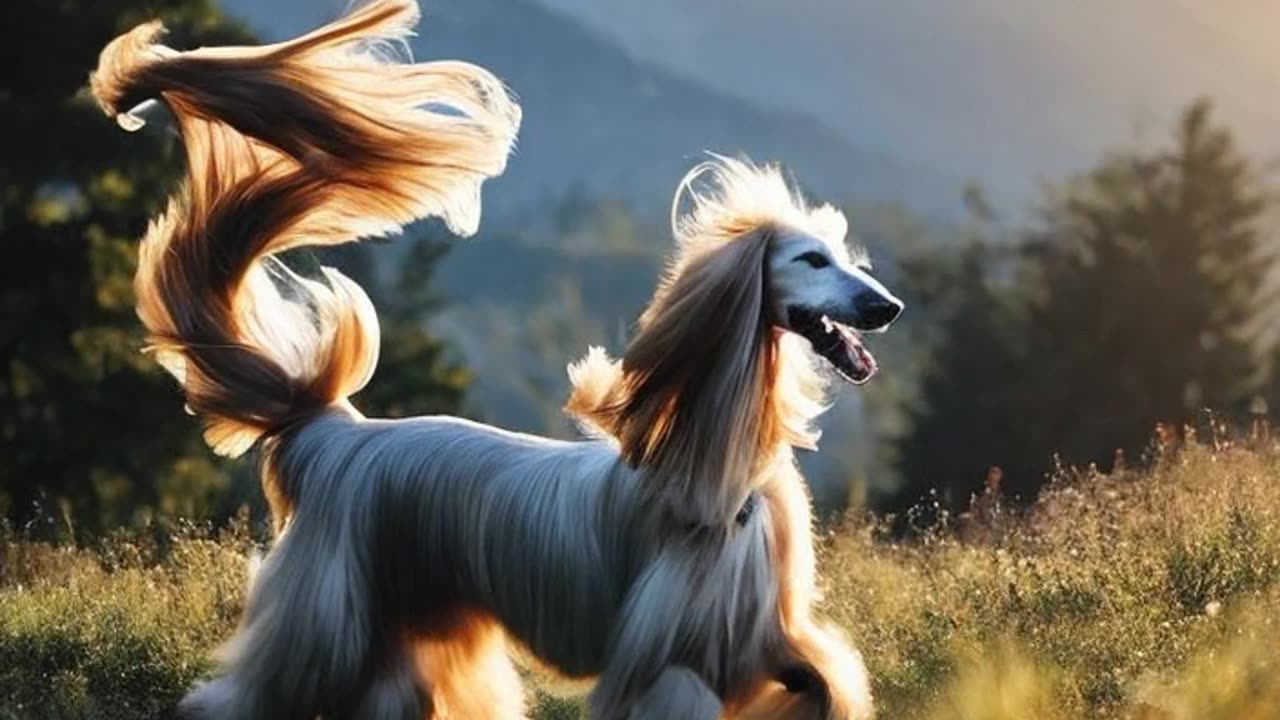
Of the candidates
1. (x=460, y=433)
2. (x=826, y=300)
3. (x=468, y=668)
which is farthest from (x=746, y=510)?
(x=468, y=668)

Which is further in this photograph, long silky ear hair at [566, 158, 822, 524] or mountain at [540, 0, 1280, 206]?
mountain at [540, 0, 1280, 206]

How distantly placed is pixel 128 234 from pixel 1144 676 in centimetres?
2226

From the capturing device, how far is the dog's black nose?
577cm

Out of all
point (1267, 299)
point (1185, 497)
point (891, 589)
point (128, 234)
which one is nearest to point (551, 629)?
point (891, 589)

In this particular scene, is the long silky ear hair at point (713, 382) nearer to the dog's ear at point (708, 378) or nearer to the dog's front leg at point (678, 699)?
the dog's ear at point (708, 378)

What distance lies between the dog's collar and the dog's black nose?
0.62 m

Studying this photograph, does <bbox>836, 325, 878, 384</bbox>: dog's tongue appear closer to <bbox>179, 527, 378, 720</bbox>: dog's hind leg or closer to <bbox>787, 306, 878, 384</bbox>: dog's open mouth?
<bbox>787, 306, 878, 384</bbox>: dog's open mouth

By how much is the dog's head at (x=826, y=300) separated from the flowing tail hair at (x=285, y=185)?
1164 millimetres

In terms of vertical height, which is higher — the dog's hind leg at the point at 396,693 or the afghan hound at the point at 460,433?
the afghan hound at the point at 460,433

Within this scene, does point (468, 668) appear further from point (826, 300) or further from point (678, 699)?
point (826, 300)

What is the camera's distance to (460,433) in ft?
21.5

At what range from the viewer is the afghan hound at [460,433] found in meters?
5.91

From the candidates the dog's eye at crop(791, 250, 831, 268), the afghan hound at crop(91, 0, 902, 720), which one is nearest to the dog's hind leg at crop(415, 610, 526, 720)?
the afghan hound at crop(91, 0, 902, 720)

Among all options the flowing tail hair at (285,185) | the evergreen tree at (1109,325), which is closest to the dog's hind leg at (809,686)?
the flowing tail hair at (285,185)
